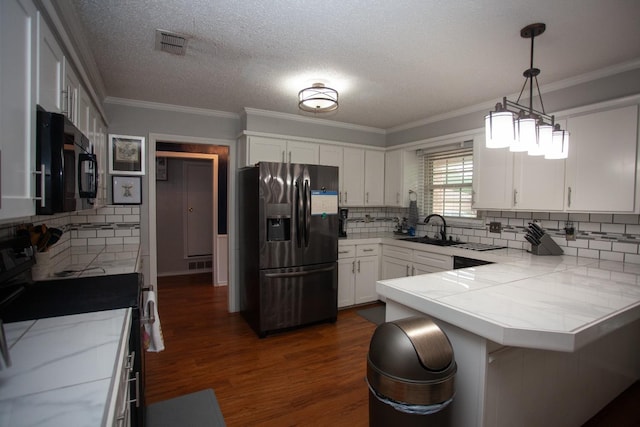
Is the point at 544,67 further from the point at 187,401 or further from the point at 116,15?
the point at 187,401

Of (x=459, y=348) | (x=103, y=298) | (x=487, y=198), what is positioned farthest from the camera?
(x=487, y=198)

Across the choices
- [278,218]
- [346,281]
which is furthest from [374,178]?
[278,218]

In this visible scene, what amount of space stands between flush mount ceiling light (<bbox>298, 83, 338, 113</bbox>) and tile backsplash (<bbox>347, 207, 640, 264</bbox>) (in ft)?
6.91

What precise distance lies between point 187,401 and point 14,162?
1.93 metres

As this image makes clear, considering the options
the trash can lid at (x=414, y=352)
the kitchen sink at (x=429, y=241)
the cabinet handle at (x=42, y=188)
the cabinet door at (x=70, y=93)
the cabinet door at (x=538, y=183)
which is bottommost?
the trash can lid at (x=414, y=352)

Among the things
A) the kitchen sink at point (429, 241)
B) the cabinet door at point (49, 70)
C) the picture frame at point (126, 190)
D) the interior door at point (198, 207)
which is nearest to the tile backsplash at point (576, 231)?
the kitchen sink at point (429, 241)

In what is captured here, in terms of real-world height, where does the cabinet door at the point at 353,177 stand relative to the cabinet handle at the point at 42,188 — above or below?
above

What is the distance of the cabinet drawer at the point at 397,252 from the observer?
3.76 meters

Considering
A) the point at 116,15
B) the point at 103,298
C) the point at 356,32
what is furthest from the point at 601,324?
the point at 116,15

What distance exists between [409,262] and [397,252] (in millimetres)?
225

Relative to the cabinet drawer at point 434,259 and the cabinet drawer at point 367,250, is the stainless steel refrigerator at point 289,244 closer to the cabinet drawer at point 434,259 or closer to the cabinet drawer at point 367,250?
the cabinet drawer at point 367,250

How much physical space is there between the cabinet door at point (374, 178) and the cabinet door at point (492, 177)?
4.40ft

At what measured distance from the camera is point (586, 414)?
6.35ft

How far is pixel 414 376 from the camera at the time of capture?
1.32m
